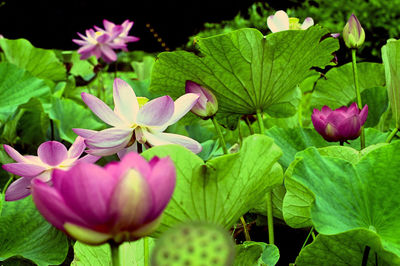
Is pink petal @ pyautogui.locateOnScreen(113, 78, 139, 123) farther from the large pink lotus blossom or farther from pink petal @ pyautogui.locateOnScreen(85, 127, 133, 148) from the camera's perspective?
the large pink lotus blossom

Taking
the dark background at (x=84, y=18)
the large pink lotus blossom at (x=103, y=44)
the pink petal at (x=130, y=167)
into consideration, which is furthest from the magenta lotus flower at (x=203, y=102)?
the dark background at (x=84, y=18)

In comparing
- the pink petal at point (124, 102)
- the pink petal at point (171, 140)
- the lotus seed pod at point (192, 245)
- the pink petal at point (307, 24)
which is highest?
the lotus seed pod at point (192, 245)

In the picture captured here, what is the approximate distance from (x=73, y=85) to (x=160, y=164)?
1.75m

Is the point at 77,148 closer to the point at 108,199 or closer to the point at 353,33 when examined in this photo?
the point at 108,199

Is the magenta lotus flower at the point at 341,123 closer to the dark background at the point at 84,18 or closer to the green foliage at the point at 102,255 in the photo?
the green foliage at the point at 102,255

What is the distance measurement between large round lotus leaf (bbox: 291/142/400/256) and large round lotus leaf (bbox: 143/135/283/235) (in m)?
0.04

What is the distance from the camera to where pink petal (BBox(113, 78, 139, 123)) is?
51 centimetres

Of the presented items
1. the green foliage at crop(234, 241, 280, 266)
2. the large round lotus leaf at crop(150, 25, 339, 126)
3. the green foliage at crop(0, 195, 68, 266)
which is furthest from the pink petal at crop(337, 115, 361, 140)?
Answer: the green foliage at crop(0, 195, 68, 266)

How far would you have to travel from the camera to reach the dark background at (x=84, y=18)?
26.0 feet

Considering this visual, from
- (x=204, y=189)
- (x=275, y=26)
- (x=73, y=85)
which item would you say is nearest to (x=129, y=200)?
(x=204, y=189)

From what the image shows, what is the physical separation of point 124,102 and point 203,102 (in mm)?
152

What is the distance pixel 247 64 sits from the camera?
70 centimetres

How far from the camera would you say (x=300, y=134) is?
0.77 meters

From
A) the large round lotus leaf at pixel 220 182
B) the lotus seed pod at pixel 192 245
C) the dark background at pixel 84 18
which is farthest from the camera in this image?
the dark background at pixel 84 18
